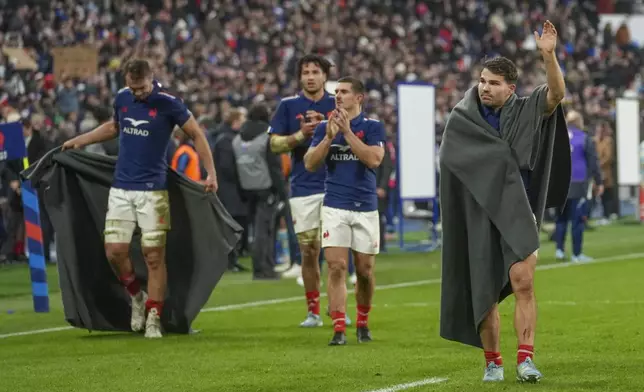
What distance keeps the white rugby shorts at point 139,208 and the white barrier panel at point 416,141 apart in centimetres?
1072

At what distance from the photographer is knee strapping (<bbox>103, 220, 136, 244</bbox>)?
12469mm

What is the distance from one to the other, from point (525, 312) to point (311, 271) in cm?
441

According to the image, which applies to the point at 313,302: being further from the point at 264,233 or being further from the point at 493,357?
the point at 264,233

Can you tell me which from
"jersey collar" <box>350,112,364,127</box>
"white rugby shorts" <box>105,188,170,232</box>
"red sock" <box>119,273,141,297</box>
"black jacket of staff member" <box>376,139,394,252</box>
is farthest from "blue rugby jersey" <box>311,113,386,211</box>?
"black jacket of staff member" <box>376,139,394,252</box>

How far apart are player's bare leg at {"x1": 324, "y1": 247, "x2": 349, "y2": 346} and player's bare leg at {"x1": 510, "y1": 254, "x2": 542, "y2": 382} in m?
2.82

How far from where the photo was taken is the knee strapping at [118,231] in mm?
12469

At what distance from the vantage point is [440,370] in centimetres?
978

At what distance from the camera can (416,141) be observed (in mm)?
23234

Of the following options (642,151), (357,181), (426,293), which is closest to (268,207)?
(426,293)

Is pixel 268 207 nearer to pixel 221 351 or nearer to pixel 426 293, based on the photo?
pixel 426 293

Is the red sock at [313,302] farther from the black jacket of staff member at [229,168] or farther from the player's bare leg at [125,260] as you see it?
the black jacket of staff member at [229,168]

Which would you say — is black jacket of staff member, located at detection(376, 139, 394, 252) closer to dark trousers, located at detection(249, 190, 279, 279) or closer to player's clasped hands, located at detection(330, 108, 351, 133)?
dark trousers, located at detection(249, 190, 279, 279)

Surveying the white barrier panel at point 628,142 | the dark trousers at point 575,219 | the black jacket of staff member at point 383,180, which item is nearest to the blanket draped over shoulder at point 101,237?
the black jacket of staff member at point 383,180

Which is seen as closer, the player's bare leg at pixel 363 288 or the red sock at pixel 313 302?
the player's bare leg at pixel 363 288
